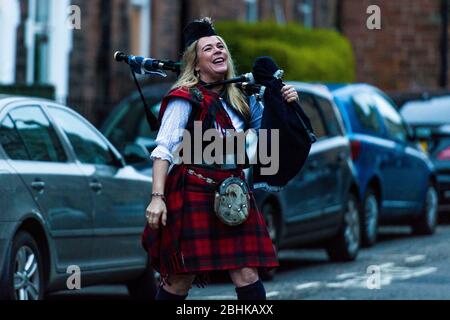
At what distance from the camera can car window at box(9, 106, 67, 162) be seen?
10594 mm

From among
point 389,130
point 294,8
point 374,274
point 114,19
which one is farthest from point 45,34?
point 294,8

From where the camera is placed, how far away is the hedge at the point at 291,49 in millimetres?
26000

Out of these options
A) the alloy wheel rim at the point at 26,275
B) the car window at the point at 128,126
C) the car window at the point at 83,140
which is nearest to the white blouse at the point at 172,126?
the alloy wheel rim at the point at 26,275

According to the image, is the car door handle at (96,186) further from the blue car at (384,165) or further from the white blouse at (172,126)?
the blue car at (384,165)

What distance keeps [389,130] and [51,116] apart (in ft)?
23.2

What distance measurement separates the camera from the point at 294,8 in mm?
34125

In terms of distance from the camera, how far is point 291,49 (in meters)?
26.8

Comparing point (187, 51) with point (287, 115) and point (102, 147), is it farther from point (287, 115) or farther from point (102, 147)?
point (102, 147)

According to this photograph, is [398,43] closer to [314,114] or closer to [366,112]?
[366,112]

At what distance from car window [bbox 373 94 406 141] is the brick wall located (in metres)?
23.8

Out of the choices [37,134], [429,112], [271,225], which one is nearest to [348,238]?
[271,225]

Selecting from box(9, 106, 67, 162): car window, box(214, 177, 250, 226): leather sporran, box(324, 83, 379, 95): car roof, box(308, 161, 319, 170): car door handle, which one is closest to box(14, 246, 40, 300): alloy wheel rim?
box(9, 106, 67, 162): car window

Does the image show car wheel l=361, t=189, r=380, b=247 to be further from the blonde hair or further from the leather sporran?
the leather sporran

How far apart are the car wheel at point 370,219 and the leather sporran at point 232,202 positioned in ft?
28.3
